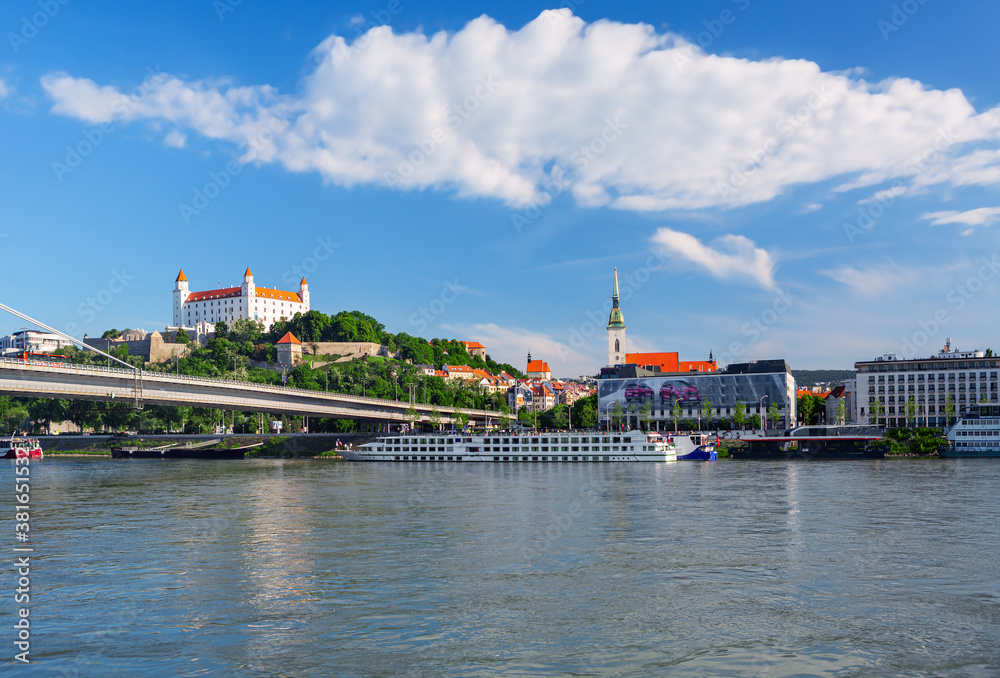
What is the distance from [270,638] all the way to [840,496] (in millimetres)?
29359

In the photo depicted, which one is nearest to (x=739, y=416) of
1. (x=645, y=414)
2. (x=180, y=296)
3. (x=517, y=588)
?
(x=645, y=414)

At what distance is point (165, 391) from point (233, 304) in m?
105

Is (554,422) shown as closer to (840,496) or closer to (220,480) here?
(220,480)

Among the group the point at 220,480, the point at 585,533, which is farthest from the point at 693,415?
the point at 585,533

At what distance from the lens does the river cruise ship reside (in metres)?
69.9

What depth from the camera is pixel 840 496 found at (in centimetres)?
3553

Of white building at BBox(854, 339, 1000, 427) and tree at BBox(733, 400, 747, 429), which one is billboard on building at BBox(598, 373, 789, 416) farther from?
white building at BBox(854, 339, 1000, 427)

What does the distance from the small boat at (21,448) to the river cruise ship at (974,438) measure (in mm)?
92333

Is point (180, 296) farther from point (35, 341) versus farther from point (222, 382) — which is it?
point (222, 382)

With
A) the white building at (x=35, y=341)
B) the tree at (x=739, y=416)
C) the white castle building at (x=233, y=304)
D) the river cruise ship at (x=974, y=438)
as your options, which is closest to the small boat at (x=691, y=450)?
the river cruise ship at (x=974, y=438)

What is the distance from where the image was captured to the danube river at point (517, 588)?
42.0ft

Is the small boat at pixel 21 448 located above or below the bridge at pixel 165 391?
below

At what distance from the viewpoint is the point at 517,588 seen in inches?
680

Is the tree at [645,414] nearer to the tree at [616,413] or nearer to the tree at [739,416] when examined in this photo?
the tree at [616,413]
